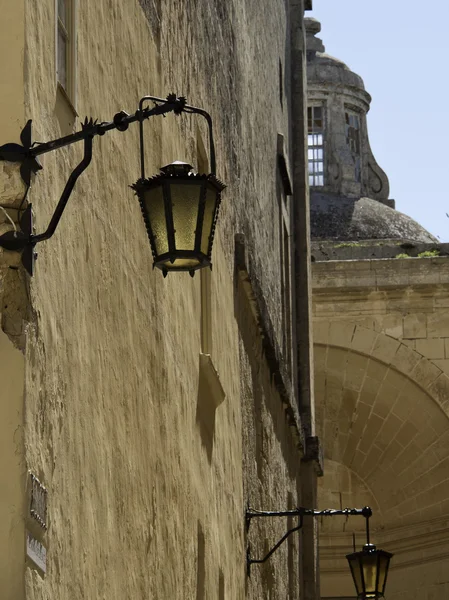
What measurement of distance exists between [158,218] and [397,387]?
16.6 meters

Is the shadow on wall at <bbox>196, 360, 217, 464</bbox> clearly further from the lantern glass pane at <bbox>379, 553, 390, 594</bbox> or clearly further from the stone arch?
the stone arch

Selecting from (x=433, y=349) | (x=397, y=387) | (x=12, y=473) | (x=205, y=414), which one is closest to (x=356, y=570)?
(x=205, y=414)

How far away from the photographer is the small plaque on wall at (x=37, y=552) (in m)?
4.19

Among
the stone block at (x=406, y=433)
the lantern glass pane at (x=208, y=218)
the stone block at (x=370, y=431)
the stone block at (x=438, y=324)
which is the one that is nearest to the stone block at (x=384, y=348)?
the stone block at (x=438, y=324)

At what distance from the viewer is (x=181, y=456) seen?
729 centimetres

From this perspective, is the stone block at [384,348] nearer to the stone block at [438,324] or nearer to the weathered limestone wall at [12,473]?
the stone block at [438,324]

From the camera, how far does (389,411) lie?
21125mm

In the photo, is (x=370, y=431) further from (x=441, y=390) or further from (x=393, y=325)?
(x=393, y=325)

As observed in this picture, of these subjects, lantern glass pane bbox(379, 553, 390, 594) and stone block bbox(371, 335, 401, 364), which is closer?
lantern glass pane bbox(379, 553, 390, 594)

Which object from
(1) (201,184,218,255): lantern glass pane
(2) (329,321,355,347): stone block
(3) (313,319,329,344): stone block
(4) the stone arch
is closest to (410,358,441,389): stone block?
(4) the stone arch

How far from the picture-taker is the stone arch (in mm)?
20938

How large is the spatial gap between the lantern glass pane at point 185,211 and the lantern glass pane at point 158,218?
0.04m

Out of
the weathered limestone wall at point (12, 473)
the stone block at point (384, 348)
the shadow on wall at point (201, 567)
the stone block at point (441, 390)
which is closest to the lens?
the weathered limestone wall at point (12, 473)

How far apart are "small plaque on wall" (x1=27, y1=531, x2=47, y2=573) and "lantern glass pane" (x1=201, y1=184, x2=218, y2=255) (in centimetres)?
94
